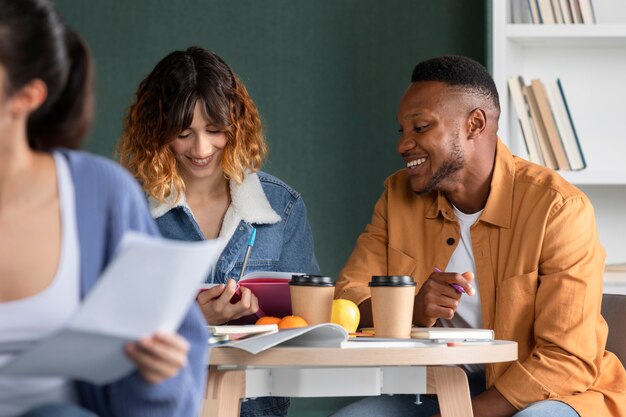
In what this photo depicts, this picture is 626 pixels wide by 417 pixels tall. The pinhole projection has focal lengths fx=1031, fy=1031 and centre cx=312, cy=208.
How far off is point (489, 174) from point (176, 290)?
1525mm

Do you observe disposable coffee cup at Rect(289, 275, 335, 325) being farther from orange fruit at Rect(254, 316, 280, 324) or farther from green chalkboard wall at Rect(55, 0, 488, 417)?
green chalkboard wall at Rect(55, 0, 488, 417)

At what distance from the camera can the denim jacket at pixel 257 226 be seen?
2.49 meters

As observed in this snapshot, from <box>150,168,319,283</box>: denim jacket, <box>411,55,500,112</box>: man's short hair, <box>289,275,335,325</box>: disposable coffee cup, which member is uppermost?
<box>411,55,500,112</box>: man's short hair

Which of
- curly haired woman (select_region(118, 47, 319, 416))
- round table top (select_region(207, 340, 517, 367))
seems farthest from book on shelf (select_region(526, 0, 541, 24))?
round table top (select_region(207, 340, 517, 367))

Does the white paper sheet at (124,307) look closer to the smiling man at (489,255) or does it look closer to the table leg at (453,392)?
the table leg at (453,392)

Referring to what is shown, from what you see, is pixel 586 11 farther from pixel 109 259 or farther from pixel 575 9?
pixel 109 259

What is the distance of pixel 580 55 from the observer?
3.53m

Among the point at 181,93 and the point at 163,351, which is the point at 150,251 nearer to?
the point at 163,351

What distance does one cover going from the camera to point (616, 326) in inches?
92.7

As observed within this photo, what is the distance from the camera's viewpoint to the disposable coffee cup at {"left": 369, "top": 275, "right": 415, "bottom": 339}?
1.86 metres

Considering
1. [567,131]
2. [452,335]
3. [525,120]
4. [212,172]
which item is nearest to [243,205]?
[212,172]

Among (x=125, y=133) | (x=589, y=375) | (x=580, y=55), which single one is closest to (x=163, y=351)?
(x=589, y=375)

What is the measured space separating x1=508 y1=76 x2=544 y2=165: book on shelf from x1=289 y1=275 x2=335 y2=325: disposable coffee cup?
1586 millimetres

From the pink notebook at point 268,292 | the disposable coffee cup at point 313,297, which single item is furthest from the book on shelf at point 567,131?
the disposable coffee cup at point 313,297
